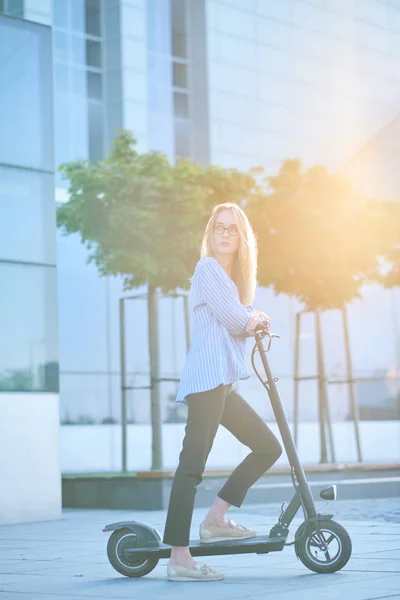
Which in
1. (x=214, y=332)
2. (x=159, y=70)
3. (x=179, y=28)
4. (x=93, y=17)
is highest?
(x=179, y=28)

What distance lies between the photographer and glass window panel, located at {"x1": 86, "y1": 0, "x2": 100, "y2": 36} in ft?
72.9

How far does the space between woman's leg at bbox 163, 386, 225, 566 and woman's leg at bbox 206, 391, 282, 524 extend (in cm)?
16

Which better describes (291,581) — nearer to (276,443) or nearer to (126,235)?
(276,443)

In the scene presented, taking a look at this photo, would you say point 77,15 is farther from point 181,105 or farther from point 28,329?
point 28,329

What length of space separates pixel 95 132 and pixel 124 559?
17096mm

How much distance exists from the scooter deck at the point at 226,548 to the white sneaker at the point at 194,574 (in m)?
0.11

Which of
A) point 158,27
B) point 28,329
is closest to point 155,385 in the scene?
point 28,329

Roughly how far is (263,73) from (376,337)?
21.5ft

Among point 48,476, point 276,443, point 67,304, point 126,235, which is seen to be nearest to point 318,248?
point 126,235

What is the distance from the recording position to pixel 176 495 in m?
5.29

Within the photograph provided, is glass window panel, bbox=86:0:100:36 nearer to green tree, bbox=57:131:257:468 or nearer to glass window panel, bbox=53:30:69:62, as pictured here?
glass window panel, bbox=53:30:69:62

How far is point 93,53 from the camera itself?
2225 centimetres

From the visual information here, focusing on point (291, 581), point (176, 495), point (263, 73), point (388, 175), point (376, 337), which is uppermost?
point (263, 73)

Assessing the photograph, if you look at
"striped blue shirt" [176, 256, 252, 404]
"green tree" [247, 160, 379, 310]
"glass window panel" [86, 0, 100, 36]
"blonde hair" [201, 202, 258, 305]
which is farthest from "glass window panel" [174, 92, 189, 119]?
"striped blue shirt" [176, 256, 252, 404]
